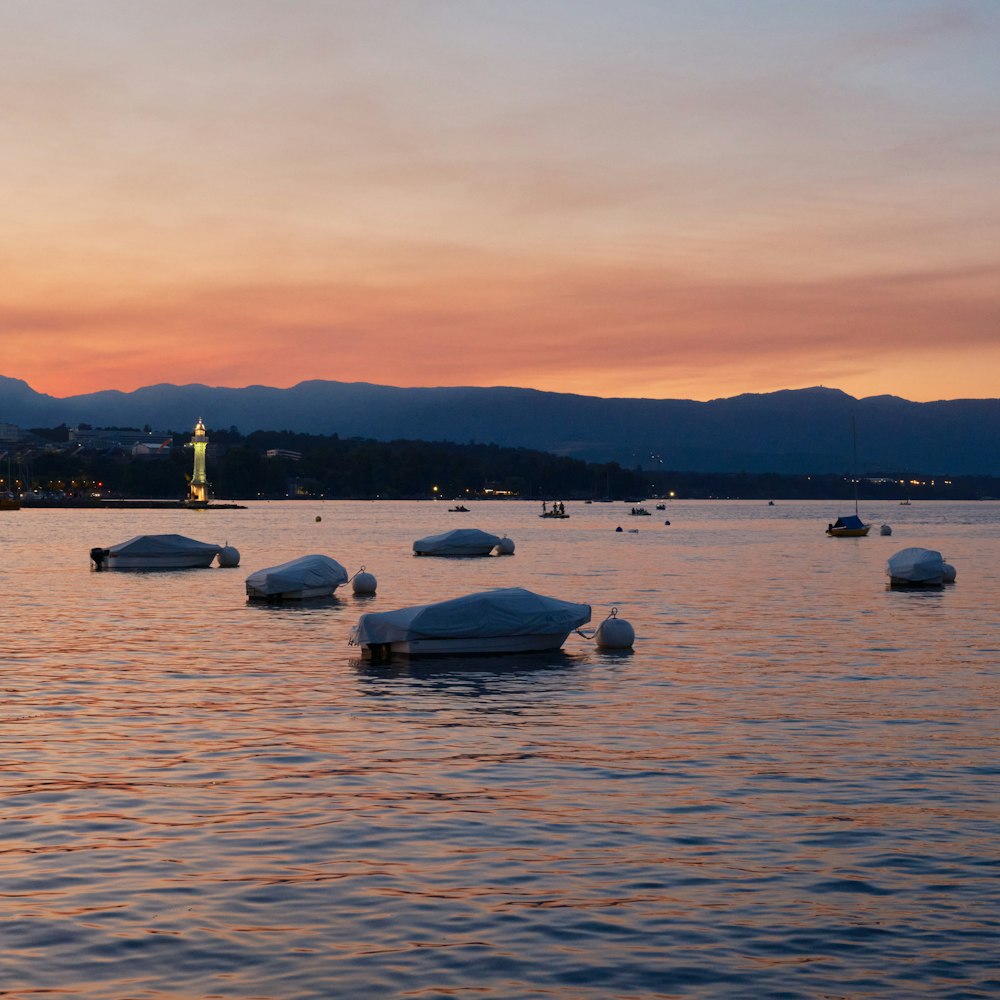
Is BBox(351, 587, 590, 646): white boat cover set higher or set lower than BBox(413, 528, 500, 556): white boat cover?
higher

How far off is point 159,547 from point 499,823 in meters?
84.8

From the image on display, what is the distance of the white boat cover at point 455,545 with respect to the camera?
126875 millimetres

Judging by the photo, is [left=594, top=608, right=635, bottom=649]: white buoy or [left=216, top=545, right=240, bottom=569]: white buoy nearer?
[left=594, top=608, right=635, bottom=649]: white buoy

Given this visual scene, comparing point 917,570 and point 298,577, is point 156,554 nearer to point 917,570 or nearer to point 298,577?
point 298,577

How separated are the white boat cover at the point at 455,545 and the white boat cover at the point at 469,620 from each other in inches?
3169

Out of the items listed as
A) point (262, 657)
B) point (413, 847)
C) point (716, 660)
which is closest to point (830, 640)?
point (716, 660)

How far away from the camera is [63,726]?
30.9m

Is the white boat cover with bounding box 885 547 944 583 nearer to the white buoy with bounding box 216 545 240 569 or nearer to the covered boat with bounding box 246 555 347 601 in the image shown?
the covered boat with bounding box 246 555 347 601

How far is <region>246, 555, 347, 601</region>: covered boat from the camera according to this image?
229 feet

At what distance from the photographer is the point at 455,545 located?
12712 centimetres

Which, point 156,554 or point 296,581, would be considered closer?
point 296,581

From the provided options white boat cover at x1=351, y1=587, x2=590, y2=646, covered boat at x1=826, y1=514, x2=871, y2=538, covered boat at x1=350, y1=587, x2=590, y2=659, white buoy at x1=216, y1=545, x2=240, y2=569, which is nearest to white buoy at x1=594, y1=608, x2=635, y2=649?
white boat cover at x1=351, y1=587, x2=590, y2=646

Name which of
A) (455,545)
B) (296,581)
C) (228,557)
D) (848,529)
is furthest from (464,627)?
(848,529)

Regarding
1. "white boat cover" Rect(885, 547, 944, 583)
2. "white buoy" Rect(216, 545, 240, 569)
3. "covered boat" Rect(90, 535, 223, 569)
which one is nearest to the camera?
"white boat cover" Rect(885, 547, 944, 583)
